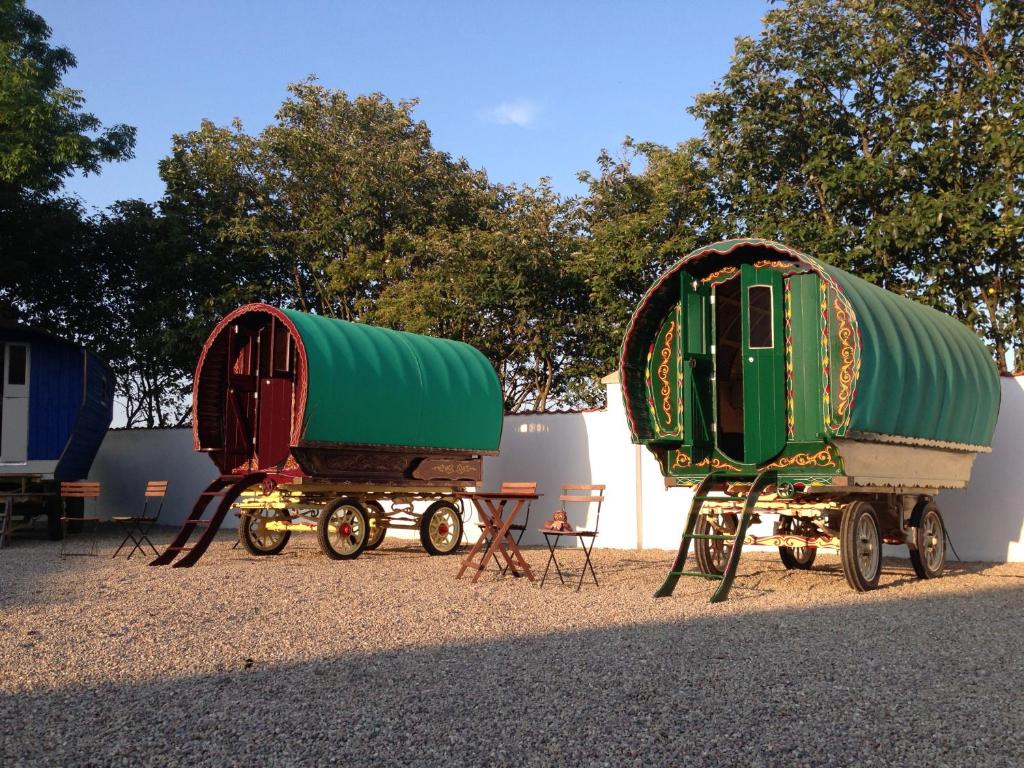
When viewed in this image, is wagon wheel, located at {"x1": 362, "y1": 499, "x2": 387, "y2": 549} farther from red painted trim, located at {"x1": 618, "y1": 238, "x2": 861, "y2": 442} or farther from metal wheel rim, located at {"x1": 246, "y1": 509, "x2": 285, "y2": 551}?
red painted trim, located at {"x1": 618, "y1": 238, "x2": 861, "y2": 442}

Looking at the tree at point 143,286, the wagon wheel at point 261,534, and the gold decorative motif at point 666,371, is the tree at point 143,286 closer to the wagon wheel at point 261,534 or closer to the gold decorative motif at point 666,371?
the wagon wheel at point 261,534

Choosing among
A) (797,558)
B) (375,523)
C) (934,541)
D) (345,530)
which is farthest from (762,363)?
(375,523)

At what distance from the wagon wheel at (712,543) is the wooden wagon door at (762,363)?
0.73 metres

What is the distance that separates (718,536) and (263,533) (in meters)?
7.05

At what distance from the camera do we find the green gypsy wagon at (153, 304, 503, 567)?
11.9 m

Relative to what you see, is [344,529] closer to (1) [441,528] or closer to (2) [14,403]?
(1) [441,528]

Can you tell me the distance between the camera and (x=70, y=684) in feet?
17.7

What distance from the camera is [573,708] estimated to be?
4.82 meters

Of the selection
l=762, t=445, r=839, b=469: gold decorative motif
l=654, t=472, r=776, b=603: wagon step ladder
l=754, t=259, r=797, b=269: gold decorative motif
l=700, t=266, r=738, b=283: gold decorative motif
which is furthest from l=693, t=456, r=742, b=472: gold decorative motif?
l=754, t=259, r=797, b=269: gold decorative motif

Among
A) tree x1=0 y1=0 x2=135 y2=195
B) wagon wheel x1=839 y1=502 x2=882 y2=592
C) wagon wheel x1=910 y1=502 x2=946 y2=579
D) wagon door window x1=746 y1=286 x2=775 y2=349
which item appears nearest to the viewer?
wagon wheel x1=839 y1=502 x2=882 y2=592

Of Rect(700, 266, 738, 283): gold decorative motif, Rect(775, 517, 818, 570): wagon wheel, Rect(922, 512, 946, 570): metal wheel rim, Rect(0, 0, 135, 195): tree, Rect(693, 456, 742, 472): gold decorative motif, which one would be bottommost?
Rect(775, 517, 818, 570): wagon wheel

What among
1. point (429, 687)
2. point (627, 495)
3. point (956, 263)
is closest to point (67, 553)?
point (627, 495)

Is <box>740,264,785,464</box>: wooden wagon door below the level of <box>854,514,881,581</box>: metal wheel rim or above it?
above

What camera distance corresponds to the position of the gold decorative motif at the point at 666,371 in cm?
1039
